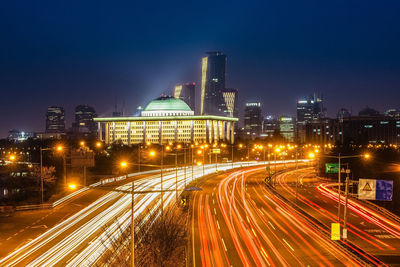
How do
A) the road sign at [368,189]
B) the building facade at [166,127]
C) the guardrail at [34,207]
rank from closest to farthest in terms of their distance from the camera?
the road sign at [368,189] → the guardrail at [34,207] → the building facade at [166,127]

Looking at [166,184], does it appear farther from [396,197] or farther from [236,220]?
[396,197]

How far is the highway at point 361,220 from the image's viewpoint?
2819cm

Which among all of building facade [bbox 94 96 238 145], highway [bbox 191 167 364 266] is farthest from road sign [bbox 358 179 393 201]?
building facade [bbox 94 96 238 145]

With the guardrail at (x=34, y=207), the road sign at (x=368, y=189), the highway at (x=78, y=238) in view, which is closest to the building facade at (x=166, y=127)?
the guardrail at (x=34, y=207)

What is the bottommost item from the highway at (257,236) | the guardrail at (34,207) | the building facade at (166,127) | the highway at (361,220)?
the highway at (361,220)

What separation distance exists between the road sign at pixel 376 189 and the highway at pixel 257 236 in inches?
175

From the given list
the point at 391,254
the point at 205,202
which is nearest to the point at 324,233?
the point at 391,254

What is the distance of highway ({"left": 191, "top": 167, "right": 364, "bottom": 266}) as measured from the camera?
25.6 metres

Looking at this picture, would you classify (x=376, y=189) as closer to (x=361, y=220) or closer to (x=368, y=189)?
(x=368, y=189)

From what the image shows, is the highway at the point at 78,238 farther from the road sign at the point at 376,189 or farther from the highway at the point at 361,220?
the highway at the point at 361,220

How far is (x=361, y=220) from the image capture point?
126 feet

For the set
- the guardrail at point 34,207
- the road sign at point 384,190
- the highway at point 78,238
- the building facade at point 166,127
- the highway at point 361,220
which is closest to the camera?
the highway at point 78,238

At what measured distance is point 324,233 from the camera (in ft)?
105

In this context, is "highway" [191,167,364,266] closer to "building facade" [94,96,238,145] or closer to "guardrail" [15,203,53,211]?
"guardrail" [15,203,53,211]
